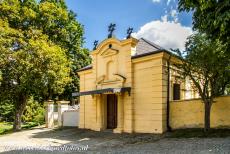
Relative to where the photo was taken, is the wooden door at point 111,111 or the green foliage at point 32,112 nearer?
the wooden door at point 111,111

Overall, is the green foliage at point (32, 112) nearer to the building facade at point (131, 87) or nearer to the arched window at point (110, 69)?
the building facade at point (131, 87)

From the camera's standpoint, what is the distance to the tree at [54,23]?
2255cm

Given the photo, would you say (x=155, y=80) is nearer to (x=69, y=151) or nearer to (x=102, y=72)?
(x=102, y=72)

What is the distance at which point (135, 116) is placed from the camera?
15586 millimetres

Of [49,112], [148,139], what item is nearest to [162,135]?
[148,139]

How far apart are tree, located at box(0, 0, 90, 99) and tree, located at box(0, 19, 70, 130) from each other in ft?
6.42

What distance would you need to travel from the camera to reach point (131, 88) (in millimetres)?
15766

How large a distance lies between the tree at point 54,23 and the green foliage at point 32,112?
3.54m

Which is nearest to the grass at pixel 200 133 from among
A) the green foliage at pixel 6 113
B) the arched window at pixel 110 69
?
the arched window at pixel 110 69

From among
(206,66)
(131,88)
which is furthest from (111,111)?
(206,66)

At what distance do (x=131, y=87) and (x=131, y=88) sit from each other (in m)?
0.06

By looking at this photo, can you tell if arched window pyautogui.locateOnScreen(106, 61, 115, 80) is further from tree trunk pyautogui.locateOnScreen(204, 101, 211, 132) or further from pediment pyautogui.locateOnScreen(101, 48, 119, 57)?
tree trunk pyautogui.locateOnScreen(204, 101, 211, 132)

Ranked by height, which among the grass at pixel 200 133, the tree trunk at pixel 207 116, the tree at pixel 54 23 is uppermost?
the tree at pixel 54 23

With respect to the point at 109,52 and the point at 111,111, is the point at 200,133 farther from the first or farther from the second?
the point at 109,52
